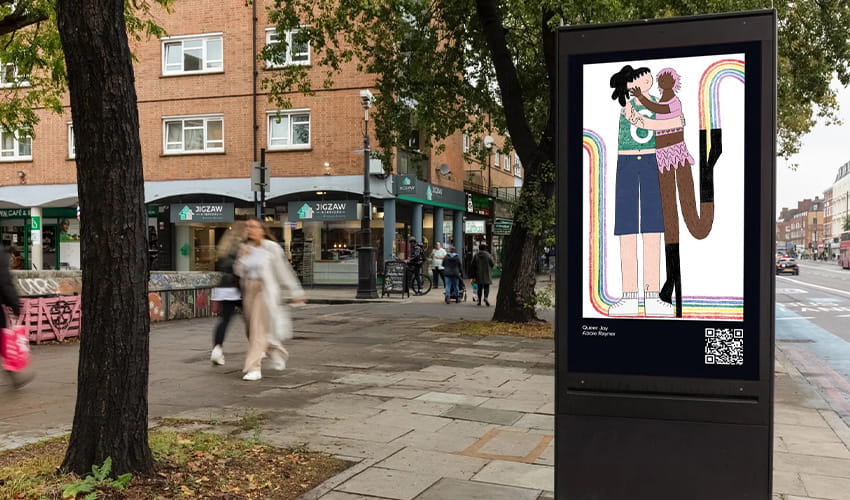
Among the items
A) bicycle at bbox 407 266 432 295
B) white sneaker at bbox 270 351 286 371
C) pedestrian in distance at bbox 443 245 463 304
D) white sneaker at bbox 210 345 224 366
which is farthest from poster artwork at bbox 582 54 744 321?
bicycle at bbox 407 266 432 295

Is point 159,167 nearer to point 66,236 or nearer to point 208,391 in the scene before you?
point 66,236

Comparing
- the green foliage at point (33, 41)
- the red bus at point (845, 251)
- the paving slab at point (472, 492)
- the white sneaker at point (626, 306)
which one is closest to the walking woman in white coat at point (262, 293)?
the paving slab at point (472, 492)

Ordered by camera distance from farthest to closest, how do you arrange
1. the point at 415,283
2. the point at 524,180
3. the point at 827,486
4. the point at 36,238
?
the point at 36,238 < the point at 415,283 < the point at 524,180 < the point at 827,486

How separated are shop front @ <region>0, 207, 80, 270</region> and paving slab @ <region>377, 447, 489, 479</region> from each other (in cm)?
2725

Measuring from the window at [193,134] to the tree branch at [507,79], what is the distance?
15640mm

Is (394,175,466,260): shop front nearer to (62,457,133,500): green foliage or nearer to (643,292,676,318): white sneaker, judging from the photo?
(62,457,133,500): green foliage

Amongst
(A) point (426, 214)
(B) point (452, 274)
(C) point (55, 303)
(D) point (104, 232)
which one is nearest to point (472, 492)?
(D) point (104, 232)

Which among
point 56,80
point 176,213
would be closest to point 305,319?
point 56,80

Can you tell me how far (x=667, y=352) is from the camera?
3143 millimetres

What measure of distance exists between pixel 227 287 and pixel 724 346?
6.58m

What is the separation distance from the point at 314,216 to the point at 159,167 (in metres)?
6.80

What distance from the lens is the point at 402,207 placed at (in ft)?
88.9

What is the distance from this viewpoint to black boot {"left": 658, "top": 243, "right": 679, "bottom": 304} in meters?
3.15

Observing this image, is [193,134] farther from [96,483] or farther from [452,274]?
[96,483]
